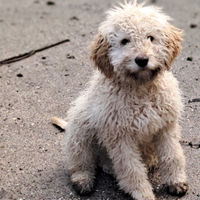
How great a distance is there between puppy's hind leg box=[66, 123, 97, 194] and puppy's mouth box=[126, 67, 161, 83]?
79 cm

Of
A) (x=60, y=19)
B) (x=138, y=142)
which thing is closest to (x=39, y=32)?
(x=60, y=19)

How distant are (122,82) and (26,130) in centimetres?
181

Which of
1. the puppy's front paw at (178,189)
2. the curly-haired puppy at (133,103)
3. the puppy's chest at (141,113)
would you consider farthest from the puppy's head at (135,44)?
the puppy's front paw at (178,189)

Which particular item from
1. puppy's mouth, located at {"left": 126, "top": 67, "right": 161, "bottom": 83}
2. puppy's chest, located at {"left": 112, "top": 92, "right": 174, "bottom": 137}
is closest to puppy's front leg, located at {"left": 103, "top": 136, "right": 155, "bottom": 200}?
puppy's chest, located at {"left": 112, "top": 92, "right": 174, "bottom": 137}

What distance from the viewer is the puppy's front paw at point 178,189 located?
141 inches

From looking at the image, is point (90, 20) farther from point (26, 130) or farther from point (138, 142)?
point (138, 142)

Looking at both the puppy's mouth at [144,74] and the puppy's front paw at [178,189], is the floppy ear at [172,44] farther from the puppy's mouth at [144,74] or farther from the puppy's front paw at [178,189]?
the puppy's front paw at [178,189]

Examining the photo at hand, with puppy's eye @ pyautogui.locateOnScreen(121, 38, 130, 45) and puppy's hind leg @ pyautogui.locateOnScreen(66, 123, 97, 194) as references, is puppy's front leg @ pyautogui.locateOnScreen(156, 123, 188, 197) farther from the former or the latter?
puppy's eye @ pyautogui.locateOnScreen(121, 38, 130, 45)

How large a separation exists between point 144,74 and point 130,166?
850 mm

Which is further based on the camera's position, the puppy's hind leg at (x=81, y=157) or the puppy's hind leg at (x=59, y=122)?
the puppy's hind leg at (x=59, y=122)

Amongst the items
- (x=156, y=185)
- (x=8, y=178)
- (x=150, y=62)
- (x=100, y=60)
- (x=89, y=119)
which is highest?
(x=150, y=62)

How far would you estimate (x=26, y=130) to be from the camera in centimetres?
473

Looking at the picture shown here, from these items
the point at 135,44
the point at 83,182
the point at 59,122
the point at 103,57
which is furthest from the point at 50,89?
the point at 135,44

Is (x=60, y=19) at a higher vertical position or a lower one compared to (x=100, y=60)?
lower
